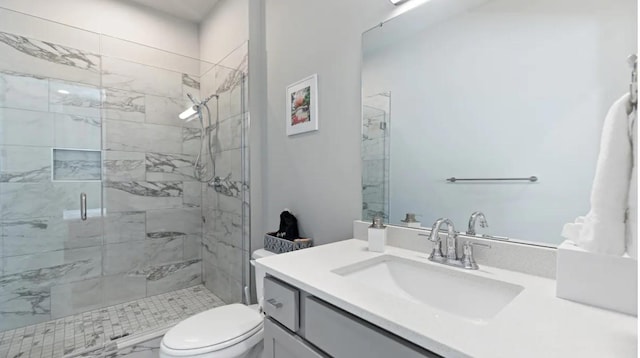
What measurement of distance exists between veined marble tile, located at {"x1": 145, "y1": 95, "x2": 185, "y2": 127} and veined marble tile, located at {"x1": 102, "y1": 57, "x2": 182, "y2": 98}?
0.15 feet

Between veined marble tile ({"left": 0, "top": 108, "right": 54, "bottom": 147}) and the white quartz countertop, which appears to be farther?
veined marble tile ({"left": 0, "top": 108, "right": 54, "bottom": 147})

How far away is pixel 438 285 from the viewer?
999 millimetres

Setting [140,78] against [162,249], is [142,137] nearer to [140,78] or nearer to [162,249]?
[140,78]

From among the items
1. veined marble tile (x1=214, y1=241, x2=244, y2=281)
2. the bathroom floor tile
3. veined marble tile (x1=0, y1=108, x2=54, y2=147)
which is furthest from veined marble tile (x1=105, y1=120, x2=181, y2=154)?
the bathroom floor tile

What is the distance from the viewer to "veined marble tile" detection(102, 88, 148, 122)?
242cm

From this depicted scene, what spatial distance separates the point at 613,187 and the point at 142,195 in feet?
9.62

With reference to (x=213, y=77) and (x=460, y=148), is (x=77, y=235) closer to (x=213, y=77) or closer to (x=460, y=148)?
(x=213, y=77)

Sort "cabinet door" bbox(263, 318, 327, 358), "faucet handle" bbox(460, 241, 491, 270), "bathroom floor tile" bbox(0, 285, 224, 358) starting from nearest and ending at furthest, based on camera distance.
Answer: "cabinet door" bbox(263, 318, 327, 358) < "faucet handle" bbox(460, 241, 491, 270) < "bathroom floor tile" bbox(0, 285, 224, 358)

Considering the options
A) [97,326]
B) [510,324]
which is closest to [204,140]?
[97,326]

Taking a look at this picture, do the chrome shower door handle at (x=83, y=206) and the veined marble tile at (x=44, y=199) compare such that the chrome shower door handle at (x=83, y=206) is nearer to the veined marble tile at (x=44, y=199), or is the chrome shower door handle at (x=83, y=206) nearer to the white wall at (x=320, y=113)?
the veined marble tile at (x=44, y=199)

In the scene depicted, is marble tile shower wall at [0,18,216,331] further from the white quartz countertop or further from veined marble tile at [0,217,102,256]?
the white quartz countertop

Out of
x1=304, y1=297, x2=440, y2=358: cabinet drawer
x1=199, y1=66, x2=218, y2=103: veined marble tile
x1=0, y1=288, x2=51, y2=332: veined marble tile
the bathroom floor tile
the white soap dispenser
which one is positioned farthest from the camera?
x1=199, y1=66, x2=218, y2=103: veined marble tile

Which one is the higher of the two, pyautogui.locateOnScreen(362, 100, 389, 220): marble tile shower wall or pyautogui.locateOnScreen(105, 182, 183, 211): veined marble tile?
pyautogui.locateOnScreen(362, 100, 389, 220): marble tile shower wall

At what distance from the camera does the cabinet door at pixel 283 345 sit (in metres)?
0.85
